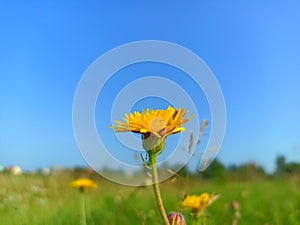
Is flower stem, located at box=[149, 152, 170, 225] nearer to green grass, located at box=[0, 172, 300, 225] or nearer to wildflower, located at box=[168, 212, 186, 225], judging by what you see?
wildflower, located at box=[168, 212, 186, 225]

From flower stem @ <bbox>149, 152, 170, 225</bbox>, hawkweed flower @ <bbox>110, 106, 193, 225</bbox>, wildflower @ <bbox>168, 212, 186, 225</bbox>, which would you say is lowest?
wildflower @ <bbox>168, 212, 186, 225</bbox>

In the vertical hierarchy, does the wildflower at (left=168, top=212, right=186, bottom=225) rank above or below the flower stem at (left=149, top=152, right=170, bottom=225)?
below

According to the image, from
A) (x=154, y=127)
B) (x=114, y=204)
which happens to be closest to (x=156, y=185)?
(x=154, y=127)

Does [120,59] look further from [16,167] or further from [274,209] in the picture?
[274,209]

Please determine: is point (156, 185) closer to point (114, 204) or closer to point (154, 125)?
point (154, 125)

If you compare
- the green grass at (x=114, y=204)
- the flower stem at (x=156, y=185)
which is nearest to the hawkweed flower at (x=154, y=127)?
the flower stem at (x=156, y=185)

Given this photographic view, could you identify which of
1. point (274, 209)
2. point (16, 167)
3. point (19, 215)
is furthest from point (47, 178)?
point (19, 215)

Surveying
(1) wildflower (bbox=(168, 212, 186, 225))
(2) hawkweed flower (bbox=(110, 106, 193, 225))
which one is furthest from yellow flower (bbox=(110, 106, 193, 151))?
(1) wildflower (bbox=(168, 212, 186, 225))
